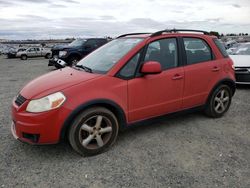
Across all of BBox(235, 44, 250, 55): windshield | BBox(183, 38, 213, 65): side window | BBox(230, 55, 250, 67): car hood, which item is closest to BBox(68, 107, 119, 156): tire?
BBox(183, 38, 213, 65): side window

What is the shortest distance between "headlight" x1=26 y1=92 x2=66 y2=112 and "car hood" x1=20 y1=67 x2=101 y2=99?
70mm

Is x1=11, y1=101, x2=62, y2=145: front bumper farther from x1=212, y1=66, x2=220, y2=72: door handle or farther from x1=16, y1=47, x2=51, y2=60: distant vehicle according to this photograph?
x1=16, y1=47, x2=51, y2=60: distant vehicle

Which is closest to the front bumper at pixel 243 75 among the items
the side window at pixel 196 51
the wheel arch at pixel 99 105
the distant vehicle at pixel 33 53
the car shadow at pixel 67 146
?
the side window at pixel 196 51

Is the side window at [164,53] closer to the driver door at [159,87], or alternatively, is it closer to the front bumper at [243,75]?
the driver door at [159,87]

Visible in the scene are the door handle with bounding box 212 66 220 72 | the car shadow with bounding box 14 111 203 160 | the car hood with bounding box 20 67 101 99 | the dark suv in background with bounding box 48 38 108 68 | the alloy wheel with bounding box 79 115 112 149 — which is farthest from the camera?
the dark suv in background with bounding box 48 38 108 68

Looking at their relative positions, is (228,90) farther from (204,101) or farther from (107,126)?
(107,126)

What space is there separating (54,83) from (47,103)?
0.42 m

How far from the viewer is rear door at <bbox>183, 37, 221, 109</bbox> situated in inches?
177

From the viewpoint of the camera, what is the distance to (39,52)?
31969mm

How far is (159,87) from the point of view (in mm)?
4090

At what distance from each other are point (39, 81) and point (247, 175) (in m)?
3.12

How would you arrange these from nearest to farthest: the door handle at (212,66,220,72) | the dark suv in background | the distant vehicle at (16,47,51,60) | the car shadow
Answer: the car shadow, the door handle at (212,66,220,72), the dark suv in background, the distant vehicle at (16,47,51,60)

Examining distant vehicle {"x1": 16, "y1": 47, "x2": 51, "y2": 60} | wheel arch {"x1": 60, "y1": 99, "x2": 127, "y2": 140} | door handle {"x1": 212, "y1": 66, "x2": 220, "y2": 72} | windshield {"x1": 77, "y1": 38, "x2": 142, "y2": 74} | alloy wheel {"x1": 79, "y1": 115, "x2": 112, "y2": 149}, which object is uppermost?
windshield {"x1": 77, "y1": 38, "x2": 142, "y2": 74}

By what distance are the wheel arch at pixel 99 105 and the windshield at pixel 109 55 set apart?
19.8 inches
